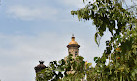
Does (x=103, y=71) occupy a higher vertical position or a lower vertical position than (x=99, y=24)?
lower

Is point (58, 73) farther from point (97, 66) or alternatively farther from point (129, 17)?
point (129, 17)

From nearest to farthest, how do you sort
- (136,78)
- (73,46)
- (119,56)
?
(136,78)
(119,56)
(73,46)

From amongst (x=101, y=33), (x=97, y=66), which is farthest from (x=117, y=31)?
(x=97, y=66)

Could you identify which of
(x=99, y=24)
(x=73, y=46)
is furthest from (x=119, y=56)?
(x=73, y=46)

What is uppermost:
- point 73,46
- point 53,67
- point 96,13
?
point 73,46

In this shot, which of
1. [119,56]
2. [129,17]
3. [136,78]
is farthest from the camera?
[129,17]

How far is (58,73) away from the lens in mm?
4719

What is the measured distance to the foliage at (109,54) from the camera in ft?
14.3

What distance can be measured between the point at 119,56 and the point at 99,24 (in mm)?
628

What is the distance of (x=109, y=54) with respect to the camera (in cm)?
475

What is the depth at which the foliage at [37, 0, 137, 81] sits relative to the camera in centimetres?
437

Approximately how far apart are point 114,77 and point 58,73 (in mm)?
925

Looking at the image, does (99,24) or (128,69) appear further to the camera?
(99,24)

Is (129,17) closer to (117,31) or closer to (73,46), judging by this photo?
(117,31)
